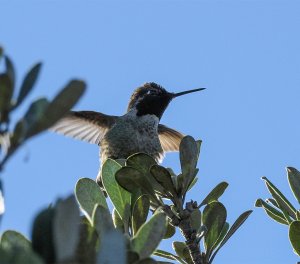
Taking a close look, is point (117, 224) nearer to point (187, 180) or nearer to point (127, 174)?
point (127, 174)

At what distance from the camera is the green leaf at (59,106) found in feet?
4.05

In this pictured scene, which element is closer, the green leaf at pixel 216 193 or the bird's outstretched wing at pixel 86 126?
the green leaf at pixel 216 193

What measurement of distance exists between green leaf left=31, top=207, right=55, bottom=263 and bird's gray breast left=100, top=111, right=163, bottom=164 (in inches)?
188

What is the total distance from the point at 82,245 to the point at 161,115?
6.36 meters

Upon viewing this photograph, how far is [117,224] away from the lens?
242 centimetres

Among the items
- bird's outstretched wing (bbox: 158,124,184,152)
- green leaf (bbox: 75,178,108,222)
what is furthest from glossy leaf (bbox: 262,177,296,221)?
bird's outstretched wing (bbox: 158,124,184,152)

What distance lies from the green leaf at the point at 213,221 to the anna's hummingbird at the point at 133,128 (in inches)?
126

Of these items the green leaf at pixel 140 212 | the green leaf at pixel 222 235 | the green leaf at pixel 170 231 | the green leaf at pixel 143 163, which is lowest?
the green leaf at pixel 170 231

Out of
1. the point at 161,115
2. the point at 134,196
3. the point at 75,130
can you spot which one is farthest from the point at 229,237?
the point at 75,130

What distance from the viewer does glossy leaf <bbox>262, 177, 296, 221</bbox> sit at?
2.60 metres

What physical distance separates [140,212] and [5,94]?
111 cm

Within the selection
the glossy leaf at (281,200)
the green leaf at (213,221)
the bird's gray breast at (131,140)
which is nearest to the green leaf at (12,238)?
the green leaf at (213,221)

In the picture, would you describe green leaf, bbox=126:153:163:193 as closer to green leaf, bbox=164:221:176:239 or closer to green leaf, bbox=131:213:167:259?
green leaf, bbox=164:221:176:239

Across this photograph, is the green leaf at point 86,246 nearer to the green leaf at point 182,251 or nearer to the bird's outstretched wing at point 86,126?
the green leaf at point 182,251
